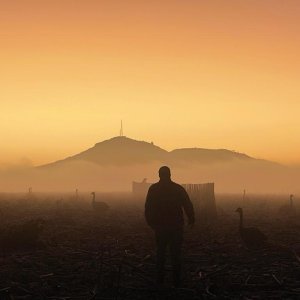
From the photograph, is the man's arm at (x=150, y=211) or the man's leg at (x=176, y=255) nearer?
the man's leg at (x=176, y=255)

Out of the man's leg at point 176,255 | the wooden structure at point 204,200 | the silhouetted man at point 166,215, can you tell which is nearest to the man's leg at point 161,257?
the silhouetted man at point 166,215

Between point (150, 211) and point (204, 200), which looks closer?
point (150, 211)

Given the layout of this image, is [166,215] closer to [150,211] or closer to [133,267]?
[150,211]

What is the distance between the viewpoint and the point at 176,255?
1098 centimetres

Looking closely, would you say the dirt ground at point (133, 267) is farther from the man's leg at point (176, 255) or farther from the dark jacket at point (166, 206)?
the dark jacket at point (166, 206)

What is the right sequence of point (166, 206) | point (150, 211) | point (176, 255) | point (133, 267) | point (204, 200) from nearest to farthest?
point (176, 255) → point (166, 206) → point (150, 211) → point (133, 267) → point (204, 200)

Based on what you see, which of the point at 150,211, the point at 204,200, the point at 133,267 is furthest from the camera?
the point at 204,200

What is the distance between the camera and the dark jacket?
11.1m

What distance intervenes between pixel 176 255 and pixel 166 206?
3.59 feet

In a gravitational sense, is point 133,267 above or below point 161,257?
below

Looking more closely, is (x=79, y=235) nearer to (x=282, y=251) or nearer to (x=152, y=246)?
(x=152, y=246)

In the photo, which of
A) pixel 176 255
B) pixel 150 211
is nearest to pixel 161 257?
pixel 176 255

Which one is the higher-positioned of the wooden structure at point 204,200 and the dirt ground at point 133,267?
the wooden structure at point 204,200

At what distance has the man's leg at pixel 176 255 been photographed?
10.8 metres
